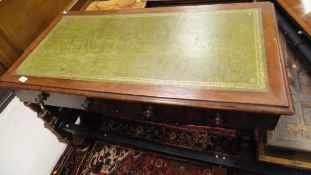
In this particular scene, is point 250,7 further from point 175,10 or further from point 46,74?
point 46,74

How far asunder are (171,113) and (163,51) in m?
0.29

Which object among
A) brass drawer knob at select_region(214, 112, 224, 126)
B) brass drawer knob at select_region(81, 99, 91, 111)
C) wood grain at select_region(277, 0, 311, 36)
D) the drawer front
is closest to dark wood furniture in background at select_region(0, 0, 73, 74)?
the drawer front

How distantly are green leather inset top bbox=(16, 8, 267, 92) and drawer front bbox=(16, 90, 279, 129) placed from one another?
11 cm

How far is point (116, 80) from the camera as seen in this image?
965mm

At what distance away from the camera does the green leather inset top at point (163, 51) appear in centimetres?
87

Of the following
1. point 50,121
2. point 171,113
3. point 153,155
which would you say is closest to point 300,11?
point 171,113

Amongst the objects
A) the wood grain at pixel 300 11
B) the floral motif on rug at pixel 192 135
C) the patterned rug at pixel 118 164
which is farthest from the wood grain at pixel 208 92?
the patterned rug at pixel 118 164

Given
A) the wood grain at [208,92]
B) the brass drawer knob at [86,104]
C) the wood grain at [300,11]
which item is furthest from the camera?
the wood grain at [300,11]

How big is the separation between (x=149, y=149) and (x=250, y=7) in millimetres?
960

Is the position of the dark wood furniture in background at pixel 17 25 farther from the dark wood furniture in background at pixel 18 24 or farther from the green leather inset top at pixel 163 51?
the green leather inset top at pixel 163 51

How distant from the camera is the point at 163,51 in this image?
104cm

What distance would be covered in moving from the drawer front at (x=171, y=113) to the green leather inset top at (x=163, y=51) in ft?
0.36

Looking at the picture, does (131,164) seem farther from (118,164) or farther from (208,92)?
(208,92)

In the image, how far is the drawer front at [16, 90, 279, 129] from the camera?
841 mm
